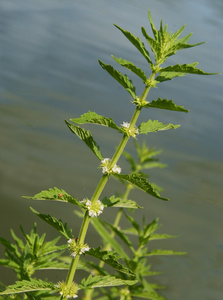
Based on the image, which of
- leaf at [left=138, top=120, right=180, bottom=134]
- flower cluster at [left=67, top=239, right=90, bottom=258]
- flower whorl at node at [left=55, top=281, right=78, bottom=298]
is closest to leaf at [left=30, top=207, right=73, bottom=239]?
flower cluster at [left=67, top=239, right=90, bottom=258]

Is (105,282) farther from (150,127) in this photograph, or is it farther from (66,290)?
(150,127)

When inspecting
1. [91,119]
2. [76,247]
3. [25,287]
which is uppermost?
[91,119]

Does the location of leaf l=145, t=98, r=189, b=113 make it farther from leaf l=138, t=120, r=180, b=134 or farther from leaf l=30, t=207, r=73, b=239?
leaf l=30, t=207, r=73, b=239

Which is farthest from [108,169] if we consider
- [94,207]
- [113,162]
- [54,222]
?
[54,222]

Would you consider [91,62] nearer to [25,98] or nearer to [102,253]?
[25,98]

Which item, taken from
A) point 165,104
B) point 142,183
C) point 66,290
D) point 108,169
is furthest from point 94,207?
point 165,104

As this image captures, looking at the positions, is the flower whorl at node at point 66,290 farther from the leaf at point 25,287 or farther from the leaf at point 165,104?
the leaf at point 165,104

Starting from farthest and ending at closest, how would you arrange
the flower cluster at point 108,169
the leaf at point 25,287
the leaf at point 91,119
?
1. the flower cluster at point 108,169
2. the leaf at point 25,287
3. the leaf at point 91,119

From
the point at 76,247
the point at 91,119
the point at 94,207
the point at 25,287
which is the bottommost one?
the point at 25,287

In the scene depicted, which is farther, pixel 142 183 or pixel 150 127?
pixel 150 127

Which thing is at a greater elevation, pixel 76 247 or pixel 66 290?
pixel 76 247

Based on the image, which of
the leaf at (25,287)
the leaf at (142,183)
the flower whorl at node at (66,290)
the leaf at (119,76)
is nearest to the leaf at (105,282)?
the flower whorl at node at (66,290)

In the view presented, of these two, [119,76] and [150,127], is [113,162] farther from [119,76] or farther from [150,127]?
[119,76]

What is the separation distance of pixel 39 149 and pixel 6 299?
130 inches
